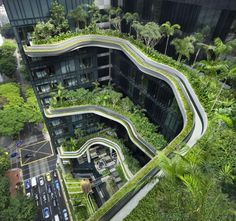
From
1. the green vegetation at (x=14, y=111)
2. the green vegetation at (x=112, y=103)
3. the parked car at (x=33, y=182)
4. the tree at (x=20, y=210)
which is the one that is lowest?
the parked car at (x=33, y=182)

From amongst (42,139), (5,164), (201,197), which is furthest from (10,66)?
(201,197)

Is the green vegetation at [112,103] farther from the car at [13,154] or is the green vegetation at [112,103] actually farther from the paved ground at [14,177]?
the car at [13,154]

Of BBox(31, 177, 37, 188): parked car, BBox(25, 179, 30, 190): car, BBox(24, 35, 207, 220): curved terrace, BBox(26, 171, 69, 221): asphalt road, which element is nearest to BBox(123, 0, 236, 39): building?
BBox(24, 35, 207, 220): curved terrace

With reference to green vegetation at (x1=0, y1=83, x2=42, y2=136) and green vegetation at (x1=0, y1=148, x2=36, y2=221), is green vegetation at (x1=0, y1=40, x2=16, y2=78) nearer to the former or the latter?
green vegetation at (x1=0, y1=83, x2=42, y2=136)

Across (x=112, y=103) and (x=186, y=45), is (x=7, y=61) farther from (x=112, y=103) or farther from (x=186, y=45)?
(x=186, y=45)

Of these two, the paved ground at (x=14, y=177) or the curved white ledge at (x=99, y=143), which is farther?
the paved ground at (x=14, y=177)

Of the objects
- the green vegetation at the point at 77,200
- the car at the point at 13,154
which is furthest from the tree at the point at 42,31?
the car at the point at 13,154

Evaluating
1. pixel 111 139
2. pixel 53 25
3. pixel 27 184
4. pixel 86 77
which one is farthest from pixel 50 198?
pixel 53 25
